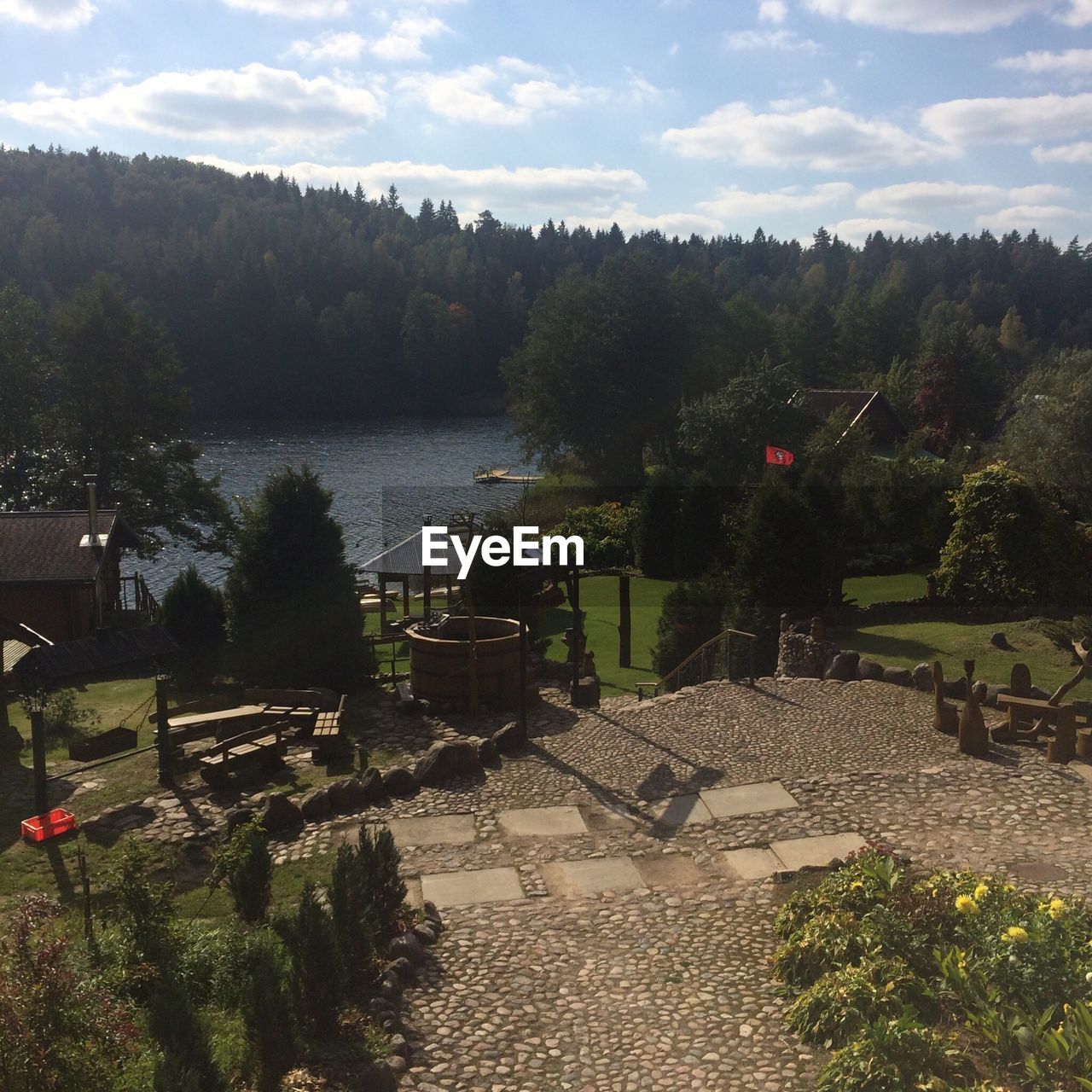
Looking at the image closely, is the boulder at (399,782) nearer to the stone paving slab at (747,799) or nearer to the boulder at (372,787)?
the boulder at (372,787)

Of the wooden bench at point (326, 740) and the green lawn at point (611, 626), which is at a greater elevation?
the wooden bench at point (326, 740)

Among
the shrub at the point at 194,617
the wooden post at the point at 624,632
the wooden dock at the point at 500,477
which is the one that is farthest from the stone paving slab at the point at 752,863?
the wooden dock at the point at 500,477

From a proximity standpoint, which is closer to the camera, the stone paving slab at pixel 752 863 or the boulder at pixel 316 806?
the stone paving slab at pixel 752 863

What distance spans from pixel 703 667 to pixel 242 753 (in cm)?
906

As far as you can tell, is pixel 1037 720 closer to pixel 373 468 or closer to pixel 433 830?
pixel 433 830

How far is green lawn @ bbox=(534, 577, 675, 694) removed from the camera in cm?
2150

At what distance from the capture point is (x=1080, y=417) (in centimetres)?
3138

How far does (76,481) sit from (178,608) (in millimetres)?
19241

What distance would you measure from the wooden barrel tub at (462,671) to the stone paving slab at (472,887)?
6419 mm

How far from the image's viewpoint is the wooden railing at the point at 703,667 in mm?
18688


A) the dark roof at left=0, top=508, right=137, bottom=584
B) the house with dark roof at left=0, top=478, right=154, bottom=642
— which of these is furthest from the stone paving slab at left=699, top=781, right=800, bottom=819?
the dark roof at left=0, top=508, right=137, bottom=584

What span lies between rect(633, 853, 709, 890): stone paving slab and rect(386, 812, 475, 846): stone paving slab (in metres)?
2.09

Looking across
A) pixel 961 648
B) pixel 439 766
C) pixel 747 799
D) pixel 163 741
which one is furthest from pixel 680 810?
pixel 961 648

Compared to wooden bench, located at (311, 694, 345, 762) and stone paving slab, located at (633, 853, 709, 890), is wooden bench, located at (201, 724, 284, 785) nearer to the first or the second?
wooden bench, located at (311, 694, 345, 762)
